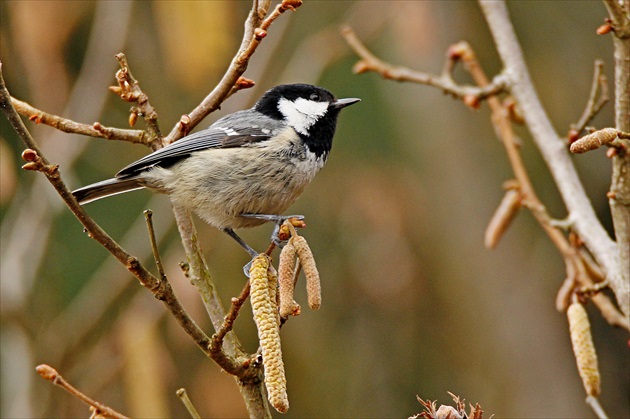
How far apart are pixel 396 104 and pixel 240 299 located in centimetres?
431

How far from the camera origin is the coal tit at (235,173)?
2758 millimetres

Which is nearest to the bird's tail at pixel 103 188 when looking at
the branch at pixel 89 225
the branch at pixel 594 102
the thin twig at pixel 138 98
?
the thin twig at pixel 138 98

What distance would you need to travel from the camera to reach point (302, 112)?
10.2 feet

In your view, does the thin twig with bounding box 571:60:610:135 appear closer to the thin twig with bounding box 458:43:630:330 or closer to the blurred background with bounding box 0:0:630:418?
the thin twig with bounding box 458:43:630:330

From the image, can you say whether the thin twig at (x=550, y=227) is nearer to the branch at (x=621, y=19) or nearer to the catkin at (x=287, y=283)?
the branch at (x=621, y=19)

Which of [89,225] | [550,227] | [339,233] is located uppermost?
[89,225]

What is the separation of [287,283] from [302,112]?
1499 millimetres

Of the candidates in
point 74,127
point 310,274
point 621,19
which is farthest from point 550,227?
point 74,127

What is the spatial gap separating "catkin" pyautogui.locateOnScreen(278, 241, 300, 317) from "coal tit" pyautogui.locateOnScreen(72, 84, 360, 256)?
3.00ft

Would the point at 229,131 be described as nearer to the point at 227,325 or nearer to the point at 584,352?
the point at 227,325

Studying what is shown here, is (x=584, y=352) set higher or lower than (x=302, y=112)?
lower

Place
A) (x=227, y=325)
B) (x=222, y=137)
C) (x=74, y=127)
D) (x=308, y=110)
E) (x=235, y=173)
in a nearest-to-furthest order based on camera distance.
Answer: (x=227, y=325), (x=74, y=127), (x=235, y=173), (x=222, y=137), (x=308, y=110)

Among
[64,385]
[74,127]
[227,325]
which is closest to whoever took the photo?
[64,385]

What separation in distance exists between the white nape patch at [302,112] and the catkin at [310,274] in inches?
48.4
